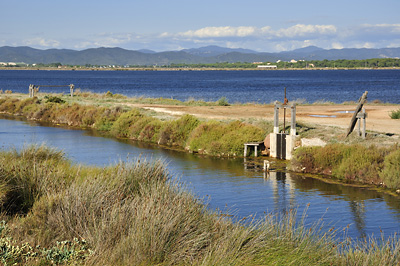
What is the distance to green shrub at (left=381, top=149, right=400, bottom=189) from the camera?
55.4 feet

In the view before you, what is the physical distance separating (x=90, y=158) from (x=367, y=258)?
54.2 ft

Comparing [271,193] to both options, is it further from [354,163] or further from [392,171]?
[392,171]

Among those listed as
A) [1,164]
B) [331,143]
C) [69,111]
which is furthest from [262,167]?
[69,111]

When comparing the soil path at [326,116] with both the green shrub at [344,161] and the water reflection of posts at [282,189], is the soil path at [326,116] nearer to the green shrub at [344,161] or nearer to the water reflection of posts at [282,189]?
the green shrub at [344,161]

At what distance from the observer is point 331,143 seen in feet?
69.8

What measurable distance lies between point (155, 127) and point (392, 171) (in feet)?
49.0

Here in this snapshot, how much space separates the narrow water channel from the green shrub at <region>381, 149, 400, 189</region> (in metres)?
0.71

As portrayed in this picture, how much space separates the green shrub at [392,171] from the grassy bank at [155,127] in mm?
7738

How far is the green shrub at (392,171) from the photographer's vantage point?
55.4 feet

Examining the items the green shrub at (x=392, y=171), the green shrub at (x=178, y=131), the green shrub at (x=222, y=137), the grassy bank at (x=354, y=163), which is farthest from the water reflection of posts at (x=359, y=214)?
the green shrub at (x=178, y=131)

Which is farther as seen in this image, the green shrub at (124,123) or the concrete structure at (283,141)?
the green shrub at (124,123)

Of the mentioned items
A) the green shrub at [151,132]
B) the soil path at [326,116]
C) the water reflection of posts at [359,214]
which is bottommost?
the water reflection of posts at [359,214]

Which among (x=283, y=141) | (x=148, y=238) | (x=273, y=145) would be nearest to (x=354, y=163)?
(x=283, y=141)

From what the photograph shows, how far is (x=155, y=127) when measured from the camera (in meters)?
29.3
